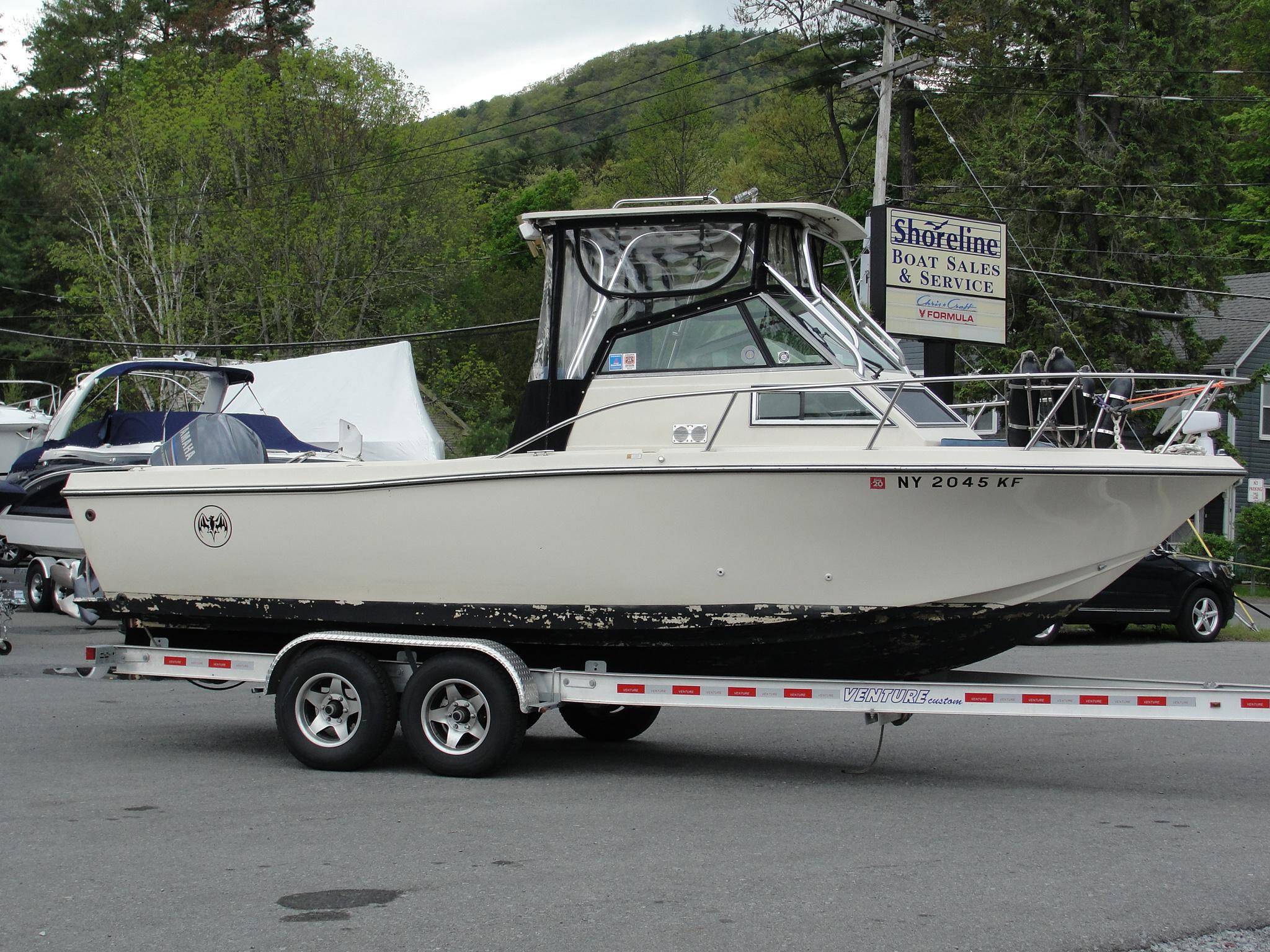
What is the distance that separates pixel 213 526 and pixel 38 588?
463 inches

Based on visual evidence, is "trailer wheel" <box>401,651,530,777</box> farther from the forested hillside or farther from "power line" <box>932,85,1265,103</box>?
"power line" <box>932,85,1265,103</box>

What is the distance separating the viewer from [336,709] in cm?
757

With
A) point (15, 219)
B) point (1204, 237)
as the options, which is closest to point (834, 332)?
point (1204, 237)

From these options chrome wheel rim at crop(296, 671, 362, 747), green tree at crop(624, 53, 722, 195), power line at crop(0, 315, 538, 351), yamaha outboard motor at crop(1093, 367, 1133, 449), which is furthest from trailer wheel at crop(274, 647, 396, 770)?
green tree at crop(624, 53, 722, 195)

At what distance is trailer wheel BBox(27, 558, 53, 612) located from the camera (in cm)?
1772

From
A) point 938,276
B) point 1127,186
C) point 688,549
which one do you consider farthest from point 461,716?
point 1127,186

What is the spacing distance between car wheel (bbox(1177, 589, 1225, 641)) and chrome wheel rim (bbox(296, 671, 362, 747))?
12.0 m

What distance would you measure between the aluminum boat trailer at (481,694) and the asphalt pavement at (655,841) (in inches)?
10.9

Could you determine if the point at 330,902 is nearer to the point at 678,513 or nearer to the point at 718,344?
the point at 678,513

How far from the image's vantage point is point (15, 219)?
4969 centimetres

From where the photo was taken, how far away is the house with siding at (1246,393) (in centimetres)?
3116

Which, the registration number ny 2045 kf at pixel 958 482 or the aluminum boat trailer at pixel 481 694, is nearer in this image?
the registration number ny 2045 kf at pixel 958 482

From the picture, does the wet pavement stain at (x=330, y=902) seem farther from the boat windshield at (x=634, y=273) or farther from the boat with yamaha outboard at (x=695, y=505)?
the boat windshield at (x=634, y=273)

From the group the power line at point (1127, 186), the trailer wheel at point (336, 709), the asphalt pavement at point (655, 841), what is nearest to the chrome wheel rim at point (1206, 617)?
the asphalt pavement at point (655, 841)
